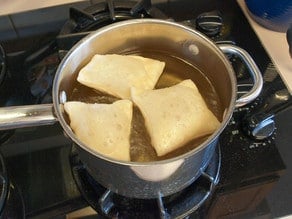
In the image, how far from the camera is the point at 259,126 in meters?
0.61

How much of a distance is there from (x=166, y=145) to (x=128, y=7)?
1.08 ft

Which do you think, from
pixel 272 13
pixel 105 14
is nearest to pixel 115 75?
pixel 105 14

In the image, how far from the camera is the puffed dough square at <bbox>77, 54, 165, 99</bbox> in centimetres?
58

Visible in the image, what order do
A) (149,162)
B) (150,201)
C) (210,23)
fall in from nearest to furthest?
(149,162) → (150,201) → (210,23)

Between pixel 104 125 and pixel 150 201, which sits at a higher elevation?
pixel 104 125

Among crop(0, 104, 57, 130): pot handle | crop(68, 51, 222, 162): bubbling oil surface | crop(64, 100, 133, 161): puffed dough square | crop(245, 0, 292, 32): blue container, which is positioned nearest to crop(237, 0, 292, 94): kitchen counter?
crop(245, 0, 292, 32): blue container

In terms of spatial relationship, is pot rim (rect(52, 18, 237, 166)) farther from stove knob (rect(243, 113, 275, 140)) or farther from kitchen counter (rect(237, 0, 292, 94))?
kitchen counter (rect(237, 0, 292, 94))

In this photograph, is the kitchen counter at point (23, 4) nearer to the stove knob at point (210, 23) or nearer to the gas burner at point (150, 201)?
the stove knob at point (210, 23)

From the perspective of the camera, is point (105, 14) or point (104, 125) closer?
point (104, 125)

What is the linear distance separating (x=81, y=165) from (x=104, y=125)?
0.11 metres

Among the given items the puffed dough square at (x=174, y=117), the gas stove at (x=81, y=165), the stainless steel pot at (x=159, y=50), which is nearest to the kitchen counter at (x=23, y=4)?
the gas stove at (x=81, y=165)

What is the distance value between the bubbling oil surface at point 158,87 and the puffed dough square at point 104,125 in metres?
0.02

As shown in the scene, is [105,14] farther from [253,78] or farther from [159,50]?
[253,78]

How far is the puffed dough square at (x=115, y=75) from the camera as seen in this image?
58 centimetres
